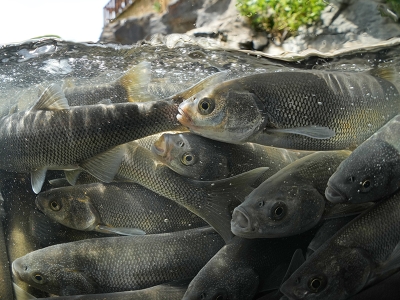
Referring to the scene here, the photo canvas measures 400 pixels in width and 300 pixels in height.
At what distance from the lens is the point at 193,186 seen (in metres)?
2.46

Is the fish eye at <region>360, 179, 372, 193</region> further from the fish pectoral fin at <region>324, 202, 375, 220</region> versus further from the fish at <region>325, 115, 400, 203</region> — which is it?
the fish pectoral fin at <region>324, 202, 375, 220</region>

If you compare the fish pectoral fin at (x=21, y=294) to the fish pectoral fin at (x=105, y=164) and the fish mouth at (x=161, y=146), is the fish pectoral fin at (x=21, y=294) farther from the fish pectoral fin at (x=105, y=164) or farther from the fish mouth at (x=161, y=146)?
the fish mouth at (x=161, y=146)

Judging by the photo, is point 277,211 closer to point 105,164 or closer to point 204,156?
point 204,156

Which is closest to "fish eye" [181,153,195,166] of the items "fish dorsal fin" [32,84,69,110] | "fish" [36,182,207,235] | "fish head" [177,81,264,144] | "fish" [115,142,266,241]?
"fish" [115,142,266,241]

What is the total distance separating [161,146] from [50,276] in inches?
44.5

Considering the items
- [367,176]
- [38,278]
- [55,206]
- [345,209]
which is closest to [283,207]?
[345,209]

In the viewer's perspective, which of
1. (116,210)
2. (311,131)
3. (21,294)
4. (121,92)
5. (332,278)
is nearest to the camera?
(332,278)

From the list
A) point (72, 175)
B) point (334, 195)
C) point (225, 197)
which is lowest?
point (72, 175)

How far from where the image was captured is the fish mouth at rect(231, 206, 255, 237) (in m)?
2.13

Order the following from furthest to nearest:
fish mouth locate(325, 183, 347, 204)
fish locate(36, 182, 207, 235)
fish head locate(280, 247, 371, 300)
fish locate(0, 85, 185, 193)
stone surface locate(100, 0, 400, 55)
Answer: stone surface locate(100, 0, 400, 55)
fish locate(36, 182, 207, 235)
fish locate(0, 85, 185, 193)
fish mouth locate(325, 183, 347, 204)
fish head locate(280, 247, 371, 300)

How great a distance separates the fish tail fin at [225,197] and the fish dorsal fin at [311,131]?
0.33 metres

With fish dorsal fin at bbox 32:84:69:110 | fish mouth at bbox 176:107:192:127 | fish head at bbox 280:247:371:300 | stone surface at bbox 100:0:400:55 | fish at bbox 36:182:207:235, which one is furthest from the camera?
stone surface at bbox 100:0:400:55

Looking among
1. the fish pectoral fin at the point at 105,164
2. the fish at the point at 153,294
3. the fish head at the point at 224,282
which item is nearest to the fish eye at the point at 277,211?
the fish head at the point at 224,282

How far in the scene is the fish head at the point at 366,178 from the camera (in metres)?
2.12
